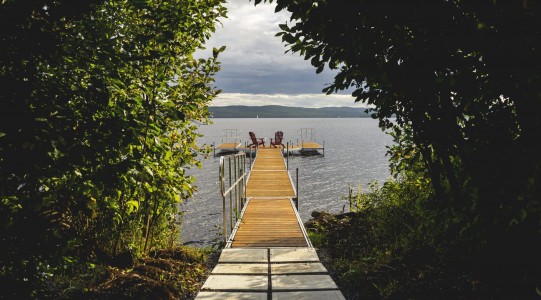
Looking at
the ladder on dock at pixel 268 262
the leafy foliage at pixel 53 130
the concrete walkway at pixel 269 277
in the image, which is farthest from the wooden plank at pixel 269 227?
the leafy foliage at pixel 53 130

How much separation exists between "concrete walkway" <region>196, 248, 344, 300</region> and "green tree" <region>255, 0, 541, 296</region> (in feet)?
6.94

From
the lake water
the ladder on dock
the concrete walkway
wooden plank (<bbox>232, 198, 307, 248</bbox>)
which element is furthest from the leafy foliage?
the lake water

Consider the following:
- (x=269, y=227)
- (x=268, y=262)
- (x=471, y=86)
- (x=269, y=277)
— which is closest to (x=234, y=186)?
(x=269, y=227)

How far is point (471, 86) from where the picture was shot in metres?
2.20

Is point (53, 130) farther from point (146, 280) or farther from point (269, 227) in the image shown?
point (269, 227)

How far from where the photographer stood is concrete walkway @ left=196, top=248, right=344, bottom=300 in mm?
4379

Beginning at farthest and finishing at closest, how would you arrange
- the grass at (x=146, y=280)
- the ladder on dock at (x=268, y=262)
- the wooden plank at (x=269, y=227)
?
1. the wooden plank at (x=269, y=227)
2. the ladder on dock at (x=268, y=262)
3. the grass at (x=146, y=280)

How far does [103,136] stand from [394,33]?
2.21 meters

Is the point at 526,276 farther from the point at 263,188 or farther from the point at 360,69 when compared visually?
the point at 263,188

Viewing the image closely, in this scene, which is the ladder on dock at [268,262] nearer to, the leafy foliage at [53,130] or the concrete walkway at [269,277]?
the concrete walkway at [269,277]

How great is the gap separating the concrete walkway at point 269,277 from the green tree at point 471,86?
2114 mm

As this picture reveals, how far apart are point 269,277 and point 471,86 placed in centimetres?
377

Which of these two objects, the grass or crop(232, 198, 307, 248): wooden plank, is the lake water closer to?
crop(232, 198, 307, 248): wooden plank

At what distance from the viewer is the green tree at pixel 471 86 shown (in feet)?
6.51
